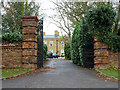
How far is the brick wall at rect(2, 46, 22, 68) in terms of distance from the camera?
9672mm

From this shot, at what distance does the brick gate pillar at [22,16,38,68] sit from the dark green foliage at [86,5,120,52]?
3.90m

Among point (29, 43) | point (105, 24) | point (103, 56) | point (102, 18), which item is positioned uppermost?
point (102, 18)

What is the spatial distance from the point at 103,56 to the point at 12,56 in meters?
5.96

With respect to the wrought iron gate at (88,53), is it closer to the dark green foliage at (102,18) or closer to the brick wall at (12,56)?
the dark green foliage at (102,18)

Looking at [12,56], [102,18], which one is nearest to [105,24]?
[102,18]

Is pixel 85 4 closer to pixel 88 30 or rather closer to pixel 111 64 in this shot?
pixel 88 30

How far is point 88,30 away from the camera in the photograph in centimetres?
988

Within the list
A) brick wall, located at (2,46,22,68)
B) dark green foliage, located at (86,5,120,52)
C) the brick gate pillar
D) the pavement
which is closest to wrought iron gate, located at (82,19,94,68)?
dark green foliage, located at (86,5,120,52)

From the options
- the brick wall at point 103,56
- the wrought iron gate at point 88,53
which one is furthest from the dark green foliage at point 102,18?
the wrought iron gate at point 88,53

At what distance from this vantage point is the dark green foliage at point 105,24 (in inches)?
355

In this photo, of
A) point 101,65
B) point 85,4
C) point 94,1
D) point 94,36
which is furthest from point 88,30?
point 85,4

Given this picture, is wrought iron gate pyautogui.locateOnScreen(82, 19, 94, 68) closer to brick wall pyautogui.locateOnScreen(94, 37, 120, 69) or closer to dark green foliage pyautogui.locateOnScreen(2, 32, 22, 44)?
brick wall pyautogui.locateOnScreen(94, 37, 120, 69)

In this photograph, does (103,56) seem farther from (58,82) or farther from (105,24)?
(58,82)

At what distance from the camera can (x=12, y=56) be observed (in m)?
9.72
